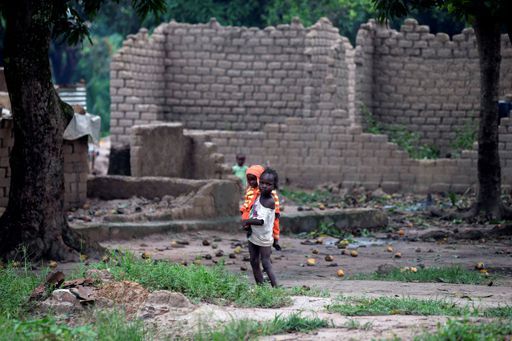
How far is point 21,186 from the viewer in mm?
11430

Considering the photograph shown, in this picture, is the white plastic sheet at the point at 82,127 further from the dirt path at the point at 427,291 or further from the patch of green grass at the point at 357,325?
the patch of green grass at the point at 357,325

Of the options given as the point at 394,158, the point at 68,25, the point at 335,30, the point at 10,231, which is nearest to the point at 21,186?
the point at 10,231

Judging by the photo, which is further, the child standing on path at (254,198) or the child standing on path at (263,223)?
the child standing on path at (254,198)

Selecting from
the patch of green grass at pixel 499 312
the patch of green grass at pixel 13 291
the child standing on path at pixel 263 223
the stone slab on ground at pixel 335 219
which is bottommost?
the stone slab on ground at pixel 335 219

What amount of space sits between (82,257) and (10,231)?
2.54 ft

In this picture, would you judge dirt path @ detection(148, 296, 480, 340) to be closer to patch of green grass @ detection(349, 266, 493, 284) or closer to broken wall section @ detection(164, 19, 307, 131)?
patch of green grass @ detection(349, 266, 493, 284)

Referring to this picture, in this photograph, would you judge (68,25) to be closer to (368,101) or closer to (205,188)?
(205,188)

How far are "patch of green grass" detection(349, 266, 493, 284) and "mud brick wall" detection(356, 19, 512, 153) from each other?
1101cm

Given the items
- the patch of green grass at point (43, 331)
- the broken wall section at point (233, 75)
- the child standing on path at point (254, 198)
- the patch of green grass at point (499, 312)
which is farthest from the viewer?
the broken wall section at point (233, 75)

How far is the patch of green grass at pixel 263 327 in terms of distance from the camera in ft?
22.2

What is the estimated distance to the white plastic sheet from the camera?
14.9m

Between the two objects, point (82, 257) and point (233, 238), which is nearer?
point (82, 257)

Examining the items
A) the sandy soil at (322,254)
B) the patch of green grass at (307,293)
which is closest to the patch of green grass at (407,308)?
the patch of green grass at (307,293)

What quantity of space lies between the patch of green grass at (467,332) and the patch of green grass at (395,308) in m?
0.61
